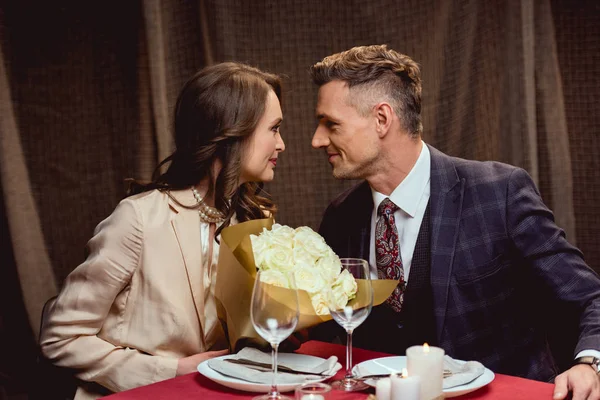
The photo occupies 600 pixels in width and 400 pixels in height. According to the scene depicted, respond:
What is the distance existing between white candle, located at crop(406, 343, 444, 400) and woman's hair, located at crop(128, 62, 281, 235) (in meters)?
1.07

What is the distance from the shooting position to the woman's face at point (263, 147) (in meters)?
2.29

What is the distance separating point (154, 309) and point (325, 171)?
150 cm

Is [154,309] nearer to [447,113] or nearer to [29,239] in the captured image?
[29,239]

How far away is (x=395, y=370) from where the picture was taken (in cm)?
161

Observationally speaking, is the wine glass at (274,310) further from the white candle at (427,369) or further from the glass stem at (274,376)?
the white candle at (427,369)

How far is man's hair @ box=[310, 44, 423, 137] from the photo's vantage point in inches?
95.7

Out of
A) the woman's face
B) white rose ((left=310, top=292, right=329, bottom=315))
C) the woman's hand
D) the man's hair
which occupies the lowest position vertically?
the woman's hand

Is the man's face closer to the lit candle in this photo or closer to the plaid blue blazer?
the plaid blue blazer

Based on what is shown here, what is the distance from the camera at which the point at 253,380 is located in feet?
4.93

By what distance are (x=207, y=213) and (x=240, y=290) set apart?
0.66m

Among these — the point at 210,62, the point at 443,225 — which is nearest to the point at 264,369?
the point at 443,225

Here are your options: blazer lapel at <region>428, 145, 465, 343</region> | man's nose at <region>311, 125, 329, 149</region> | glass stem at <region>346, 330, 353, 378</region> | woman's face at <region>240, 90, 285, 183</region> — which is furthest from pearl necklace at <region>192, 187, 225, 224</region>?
glass stem at <region>346, 330, 353, 378</region>

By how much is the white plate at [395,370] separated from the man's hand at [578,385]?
138 millimetres

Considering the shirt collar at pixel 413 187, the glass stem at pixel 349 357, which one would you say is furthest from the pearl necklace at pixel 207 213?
the glass stem at pixel 349 357
